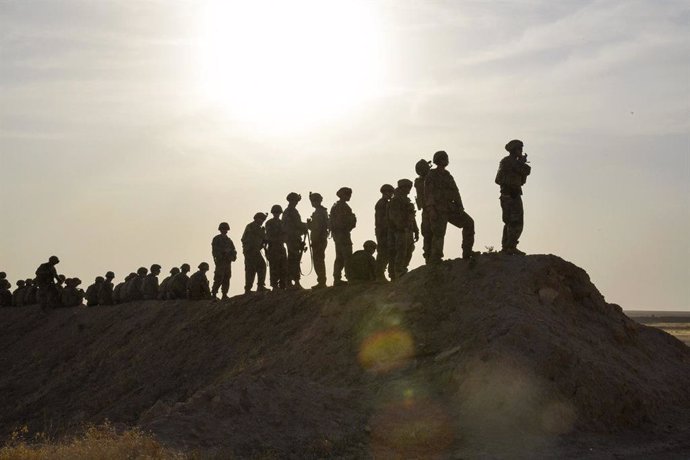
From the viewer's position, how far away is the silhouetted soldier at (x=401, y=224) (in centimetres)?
1798

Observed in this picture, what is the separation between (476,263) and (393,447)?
503 cm

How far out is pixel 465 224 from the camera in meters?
15.9

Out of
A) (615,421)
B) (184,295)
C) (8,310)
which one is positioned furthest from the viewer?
(8,310)

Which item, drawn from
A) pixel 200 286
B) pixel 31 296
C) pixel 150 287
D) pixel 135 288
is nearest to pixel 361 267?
pixel 200 286

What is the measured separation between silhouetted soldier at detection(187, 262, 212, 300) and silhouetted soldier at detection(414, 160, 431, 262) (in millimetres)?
8953

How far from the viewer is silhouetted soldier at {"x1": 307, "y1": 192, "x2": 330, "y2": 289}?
821 inches

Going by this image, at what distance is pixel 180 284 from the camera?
27156 millimetres

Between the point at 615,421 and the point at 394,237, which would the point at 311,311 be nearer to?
the point at 394,237

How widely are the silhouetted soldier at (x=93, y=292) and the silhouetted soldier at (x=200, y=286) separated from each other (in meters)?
7.93

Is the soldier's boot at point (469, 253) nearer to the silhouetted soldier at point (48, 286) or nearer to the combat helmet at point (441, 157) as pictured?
the combat helmet at point (441, 157)

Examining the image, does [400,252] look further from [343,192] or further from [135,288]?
[135,288]

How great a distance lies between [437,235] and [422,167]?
89.1 inches

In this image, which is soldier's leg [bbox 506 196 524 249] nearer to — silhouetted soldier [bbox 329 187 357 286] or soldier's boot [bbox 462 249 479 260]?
soldier's boot [bbox 462 249 479 260]

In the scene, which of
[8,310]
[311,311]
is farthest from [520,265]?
[8,310]
